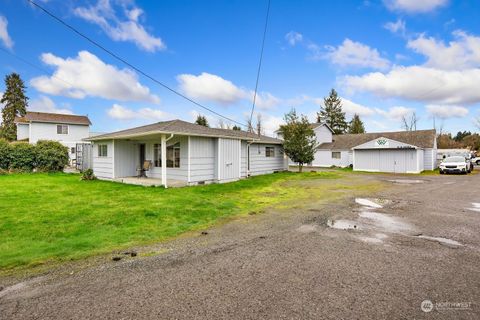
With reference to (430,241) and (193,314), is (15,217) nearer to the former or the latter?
(193,314)

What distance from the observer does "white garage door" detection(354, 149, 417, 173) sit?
23812 millimetres

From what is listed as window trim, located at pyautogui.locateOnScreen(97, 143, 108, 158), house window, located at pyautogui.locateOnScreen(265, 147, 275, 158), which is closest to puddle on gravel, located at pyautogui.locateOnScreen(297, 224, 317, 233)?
house window, located at pyautogui.locateOnScreen(265, 147, 275, 158)

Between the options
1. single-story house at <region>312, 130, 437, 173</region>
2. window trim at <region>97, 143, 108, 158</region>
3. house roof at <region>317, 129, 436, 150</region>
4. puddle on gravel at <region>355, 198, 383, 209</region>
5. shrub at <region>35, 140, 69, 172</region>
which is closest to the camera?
puddle on gravel at <region>355, 198, 383, 209</region>

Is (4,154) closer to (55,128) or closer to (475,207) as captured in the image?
(55,128)

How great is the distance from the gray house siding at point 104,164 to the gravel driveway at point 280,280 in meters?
12.7

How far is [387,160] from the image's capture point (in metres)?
25.0

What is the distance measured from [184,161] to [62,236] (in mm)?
8393

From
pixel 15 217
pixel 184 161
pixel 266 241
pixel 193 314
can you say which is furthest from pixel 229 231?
pixel 184 161

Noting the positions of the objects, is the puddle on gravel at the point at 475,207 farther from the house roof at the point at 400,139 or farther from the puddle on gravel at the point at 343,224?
the house roof at the point at 400,139

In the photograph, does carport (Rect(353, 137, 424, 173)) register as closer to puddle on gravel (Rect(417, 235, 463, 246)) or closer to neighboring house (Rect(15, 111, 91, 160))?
puddle on gravel (Rect(417, 235, 463, 246))

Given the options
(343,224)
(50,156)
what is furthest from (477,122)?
(50,156)

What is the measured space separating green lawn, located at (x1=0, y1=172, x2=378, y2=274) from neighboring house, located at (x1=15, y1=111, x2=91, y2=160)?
23.5m

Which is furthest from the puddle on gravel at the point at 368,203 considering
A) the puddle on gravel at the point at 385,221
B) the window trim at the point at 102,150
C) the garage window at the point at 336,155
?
the garage window at the point at 336,155

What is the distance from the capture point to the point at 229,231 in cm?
589
